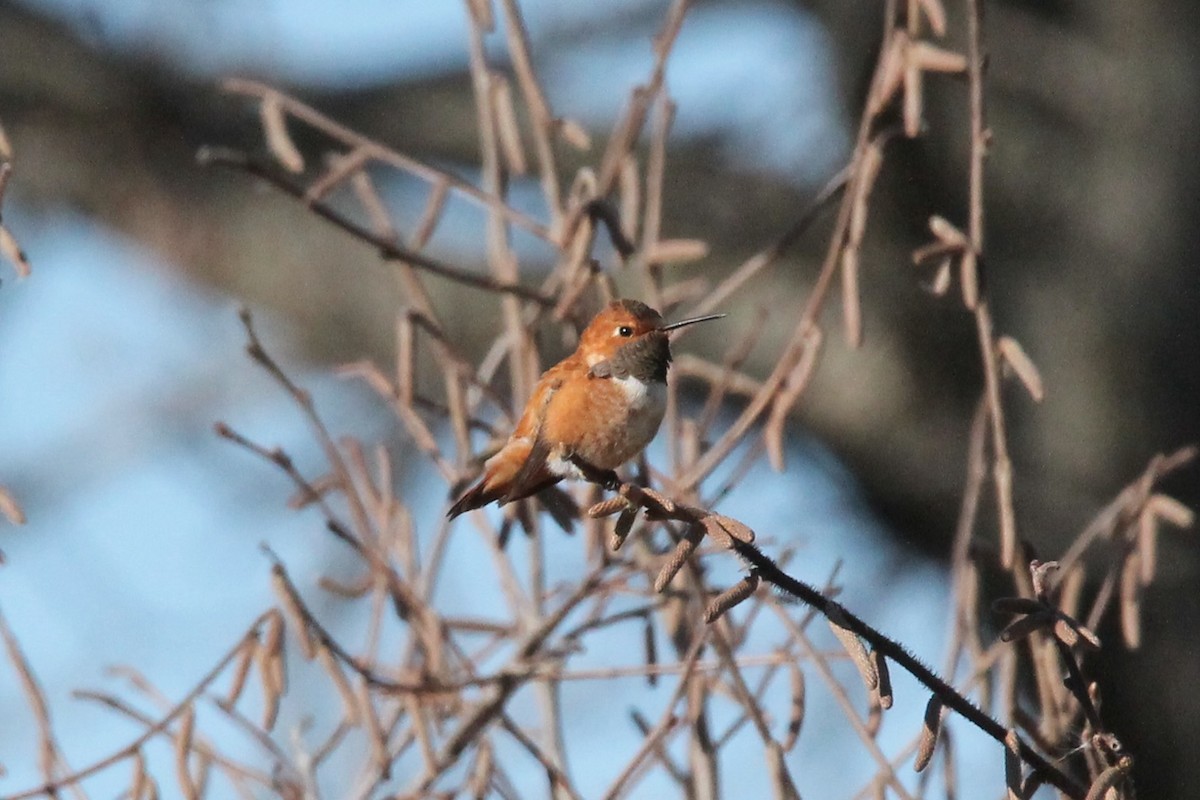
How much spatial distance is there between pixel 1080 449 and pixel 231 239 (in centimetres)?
310

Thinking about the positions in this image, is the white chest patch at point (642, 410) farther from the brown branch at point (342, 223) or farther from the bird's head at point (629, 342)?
the brown branch at point (342, 223)

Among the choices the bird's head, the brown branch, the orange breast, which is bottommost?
the orange breast

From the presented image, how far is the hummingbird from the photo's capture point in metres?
2.23

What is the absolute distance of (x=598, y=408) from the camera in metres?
2.28

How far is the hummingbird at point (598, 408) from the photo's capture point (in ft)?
7.32

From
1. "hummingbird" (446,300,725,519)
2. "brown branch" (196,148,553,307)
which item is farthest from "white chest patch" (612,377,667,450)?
"brown branch" (196,148,553,307)

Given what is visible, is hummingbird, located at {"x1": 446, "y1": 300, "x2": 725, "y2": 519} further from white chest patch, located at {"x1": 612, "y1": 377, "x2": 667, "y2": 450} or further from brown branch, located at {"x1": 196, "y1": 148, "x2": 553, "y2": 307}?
brown branch, located at {"x1": 196, "y1": 148, "x2": 553, "y2": 307}

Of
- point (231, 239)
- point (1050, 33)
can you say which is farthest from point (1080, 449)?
point (231, 239)

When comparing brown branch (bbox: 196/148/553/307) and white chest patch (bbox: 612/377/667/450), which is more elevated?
brown branch (bbox: 196/148/553/307)

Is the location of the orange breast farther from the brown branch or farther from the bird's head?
the brown branch

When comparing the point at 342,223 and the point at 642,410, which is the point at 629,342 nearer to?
the point at 642,410

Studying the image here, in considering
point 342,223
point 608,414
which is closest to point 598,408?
point 608,414

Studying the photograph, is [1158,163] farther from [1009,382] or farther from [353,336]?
[353,336]

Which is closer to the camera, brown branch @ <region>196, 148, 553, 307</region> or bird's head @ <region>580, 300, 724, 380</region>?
brown branch @ <region>196, 148, 553, 307</region>
